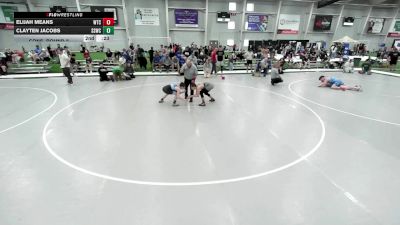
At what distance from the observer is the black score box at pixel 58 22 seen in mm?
9914

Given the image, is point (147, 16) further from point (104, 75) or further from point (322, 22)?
point (322, 22)

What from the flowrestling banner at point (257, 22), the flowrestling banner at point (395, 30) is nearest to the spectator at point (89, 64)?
the flowrestling banner at point (257, 22)

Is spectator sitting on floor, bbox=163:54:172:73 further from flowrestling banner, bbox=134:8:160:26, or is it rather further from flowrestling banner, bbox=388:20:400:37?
flowrestling banner, bbox=388:20:400:37

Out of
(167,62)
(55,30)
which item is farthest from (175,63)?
(55,30)

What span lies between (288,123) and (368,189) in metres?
3.32

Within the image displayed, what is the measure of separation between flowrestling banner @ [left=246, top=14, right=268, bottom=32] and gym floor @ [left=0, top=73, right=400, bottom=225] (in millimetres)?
20913

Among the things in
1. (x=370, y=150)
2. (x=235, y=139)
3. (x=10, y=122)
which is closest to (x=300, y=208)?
(x=235, y=139)

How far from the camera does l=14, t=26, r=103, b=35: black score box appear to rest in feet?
32.5

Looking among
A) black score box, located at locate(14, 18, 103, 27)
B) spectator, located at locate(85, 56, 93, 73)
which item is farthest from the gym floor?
spectator, located at locate(85, 56, 93, 73)

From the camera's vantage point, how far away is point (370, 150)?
229 inches

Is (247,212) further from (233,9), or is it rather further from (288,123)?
(233,9)

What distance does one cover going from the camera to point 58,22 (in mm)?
10008

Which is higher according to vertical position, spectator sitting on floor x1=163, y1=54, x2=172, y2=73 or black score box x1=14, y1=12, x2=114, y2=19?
black score box x1=14, y1=12, x2=114, y2=19
